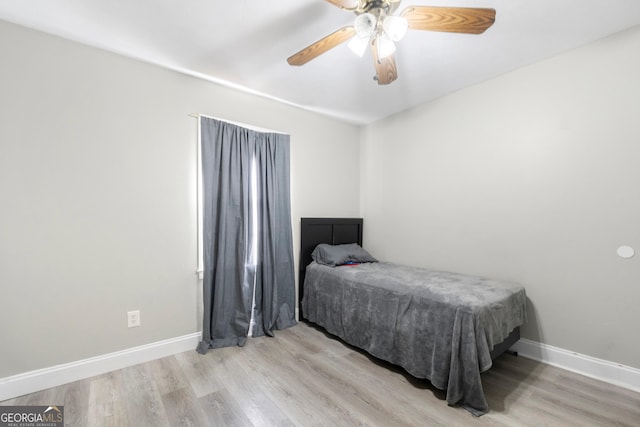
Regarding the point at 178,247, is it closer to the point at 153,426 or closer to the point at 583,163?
the point at 153,426

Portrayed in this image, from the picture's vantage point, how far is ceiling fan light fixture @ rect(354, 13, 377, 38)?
1.39m

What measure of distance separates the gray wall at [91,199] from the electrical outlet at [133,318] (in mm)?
39

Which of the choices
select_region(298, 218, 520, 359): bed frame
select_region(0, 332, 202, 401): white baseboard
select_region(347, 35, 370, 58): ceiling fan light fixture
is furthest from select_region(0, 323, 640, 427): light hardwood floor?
select_region(347, 35, 370, 58): ceiling fan light fixture

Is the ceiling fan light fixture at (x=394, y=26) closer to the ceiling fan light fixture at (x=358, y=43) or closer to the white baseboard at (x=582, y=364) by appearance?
the ceiling fan light fixture at (x=358, y=43)

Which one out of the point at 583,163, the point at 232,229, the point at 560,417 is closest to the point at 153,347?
the point at 232,229

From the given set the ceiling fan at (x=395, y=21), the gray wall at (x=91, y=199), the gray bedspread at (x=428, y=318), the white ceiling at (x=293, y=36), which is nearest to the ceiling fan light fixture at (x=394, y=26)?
the ceiling fan at (x=395, y=21)

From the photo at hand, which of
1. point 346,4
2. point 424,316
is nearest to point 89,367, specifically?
point 424,316

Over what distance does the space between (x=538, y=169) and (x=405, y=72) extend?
1.39 meters

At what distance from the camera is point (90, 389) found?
6.28ft

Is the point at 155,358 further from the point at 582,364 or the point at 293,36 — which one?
the point at 582,364

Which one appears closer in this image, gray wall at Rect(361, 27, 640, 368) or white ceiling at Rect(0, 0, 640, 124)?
white ceiling at Rect(0, 0, 640, 124)

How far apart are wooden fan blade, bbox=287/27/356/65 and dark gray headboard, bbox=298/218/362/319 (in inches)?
71.2

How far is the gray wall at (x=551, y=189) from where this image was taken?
78.1 inches

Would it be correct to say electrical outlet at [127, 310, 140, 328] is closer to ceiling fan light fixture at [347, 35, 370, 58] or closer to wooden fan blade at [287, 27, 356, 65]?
wooden fan blade at [287, 27, 356, 65]
